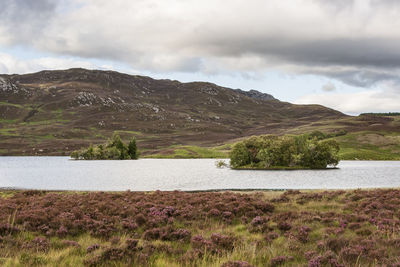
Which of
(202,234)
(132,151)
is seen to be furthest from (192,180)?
(132,151)

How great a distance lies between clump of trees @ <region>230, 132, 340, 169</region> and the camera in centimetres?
11088

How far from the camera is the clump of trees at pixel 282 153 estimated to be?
364ft

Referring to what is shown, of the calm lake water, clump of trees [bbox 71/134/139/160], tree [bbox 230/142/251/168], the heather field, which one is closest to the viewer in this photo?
the heather field

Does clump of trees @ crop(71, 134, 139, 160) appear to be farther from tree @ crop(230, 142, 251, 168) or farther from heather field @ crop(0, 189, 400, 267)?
heather field @ crop(0, 189, 400, 267)

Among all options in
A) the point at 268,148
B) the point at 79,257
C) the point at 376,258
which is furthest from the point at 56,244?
the point at 268,148

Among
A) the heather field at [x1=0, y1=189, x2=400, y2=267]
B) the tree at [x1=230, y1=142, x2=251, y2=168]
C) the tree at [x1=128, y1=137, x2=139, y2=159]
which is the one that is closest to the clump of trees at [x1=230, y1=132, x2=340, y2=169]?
the tree at [x1=230, y1=142, x2=251, y2=168]

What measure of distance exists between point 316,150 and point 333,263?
4299 inches

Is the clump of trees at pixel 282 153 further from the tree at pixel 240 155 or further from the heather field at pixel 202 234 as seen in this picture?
the heather field at pixel 202 234

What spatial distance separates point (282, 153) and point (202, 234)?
323ft

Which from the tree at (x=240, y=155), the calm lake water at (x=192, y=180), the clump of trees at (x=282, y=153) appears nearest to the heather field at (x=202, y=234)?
the calm lake water at (x=192, y=180)

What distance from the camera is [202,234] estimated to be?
714 inches

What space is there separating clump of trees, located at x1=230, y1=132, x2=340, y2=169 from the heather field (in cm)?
8120

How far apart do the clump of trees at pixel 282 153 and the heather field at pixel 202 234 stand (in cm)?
8120

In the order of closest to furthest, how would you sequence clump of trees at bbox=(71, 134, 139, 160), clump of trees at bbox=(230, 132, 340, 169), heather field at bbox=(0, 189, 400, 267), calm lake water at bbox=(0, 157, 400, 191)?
heather field at bbox=(0, 189, 400, 267), calm lake water at bbox=(0, 157, 400, 191), clump of trees at bbox=(230, 132, 340, 169), clump of trees at bbox=(71, 134, 139, 160)
